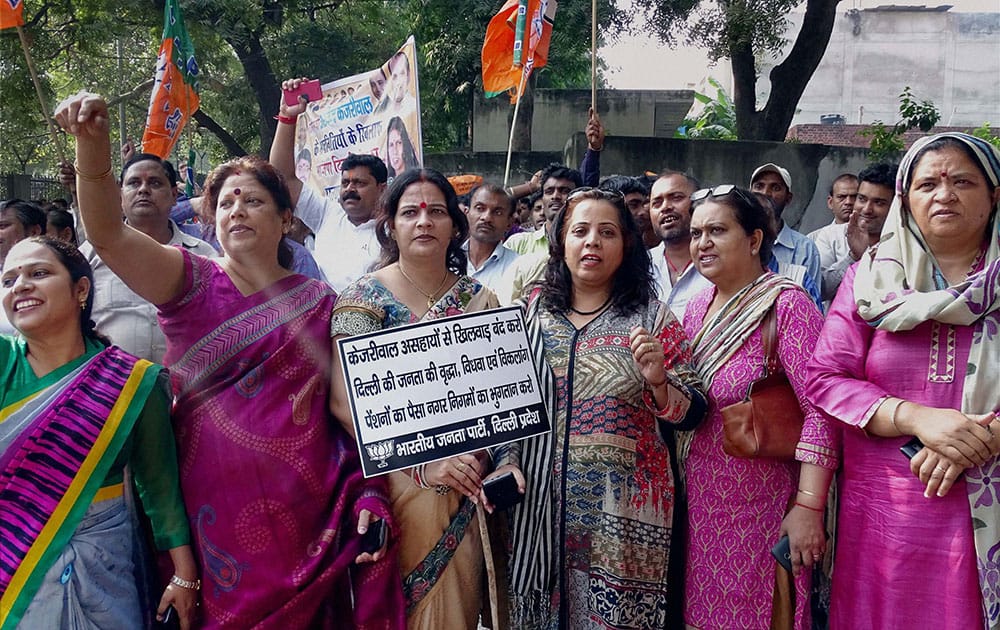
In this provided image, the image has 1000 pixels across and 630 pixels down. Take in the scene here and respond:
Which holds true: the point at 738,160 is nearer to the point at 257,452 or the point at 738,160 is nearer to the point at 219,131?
the point at 257,452

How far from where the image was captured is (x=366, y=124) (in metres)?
7.00

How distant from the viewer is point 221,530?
2.41 metres

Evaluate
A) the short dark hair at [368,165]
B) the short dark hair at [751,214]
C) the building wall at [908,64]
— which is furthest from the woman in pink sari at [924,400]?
the building wall at [908,64]

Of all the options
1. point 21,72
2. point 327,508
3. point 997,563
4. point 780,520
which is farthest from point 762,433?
point 21,72

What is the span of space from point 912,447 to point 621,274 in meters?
1.02

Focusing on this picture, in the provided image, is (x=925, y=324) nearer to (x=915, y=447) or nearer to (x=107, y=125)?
(x=915, y=447)

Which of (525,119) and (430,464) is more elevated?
(525,119)

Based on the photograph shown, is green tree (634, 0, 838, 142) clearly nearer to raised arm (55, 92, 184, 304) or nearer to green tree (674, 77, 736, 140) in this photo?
green tree (674, 77, 736, 140)

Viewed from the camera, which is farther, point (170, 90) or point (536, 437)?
point (170, 90)

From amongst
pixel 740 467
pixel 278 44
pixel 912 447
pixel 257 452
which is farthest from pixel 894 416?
pixel 278 44

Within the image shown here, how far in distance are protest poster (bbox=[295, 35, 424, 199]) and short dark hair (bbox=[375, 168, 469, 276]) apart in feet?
11.2

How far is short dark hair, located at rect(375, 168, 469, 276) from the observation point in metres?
2.82

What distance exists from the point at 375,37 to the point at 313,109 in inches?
350

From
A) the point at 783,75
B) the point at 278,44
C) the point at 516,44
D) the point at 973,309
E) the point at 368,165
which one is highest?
the point at 278,44
